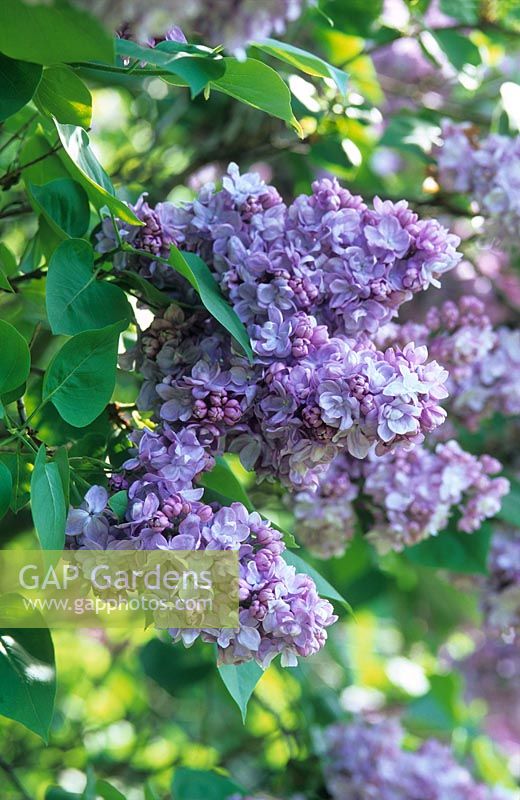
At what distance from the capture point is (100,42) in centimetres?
52

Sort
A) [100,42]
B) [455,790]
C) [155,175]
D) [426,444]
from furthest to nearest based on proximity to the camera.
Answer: [155,175] → [455,790] → [426,444] → [100,42]

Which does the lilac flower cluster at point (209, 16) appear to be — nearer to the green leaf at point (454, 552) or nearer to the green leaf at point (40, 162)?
the green leaf at point (40, 162)

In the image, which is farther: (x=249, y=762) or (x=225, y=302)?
(x=249, y=762)

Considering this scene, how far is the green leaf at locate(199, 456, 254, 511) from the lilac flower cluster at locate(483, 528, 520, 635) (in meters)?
0.55

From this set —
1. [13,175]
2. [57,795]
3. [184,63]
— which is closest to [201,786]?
[57,795]

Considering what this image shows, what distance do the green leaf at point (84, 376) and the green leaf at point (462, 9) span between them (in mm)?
834

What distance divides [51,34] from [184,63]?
92 millimetres

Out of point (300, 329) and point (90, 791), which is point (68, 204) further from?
point (90, 791)

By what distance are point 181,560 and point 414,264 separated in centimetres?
→ 26

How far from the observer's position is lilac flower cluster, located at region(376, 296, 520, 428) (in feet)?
3.26

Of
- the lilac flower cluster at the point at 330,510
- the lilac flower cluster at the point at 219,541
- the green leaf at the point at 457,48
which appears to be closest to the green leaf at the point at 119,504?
the lilac flower cluster at the point at 219,541

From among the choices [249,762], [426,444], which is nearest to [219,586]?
[426,444]

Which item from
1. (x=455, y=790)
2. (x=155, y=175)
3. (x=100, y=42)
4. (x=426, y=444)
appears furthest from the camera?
(x=155, y=175)

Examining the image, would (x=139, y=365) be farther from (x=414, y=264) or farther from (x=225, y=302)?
(x=414, y=264)
